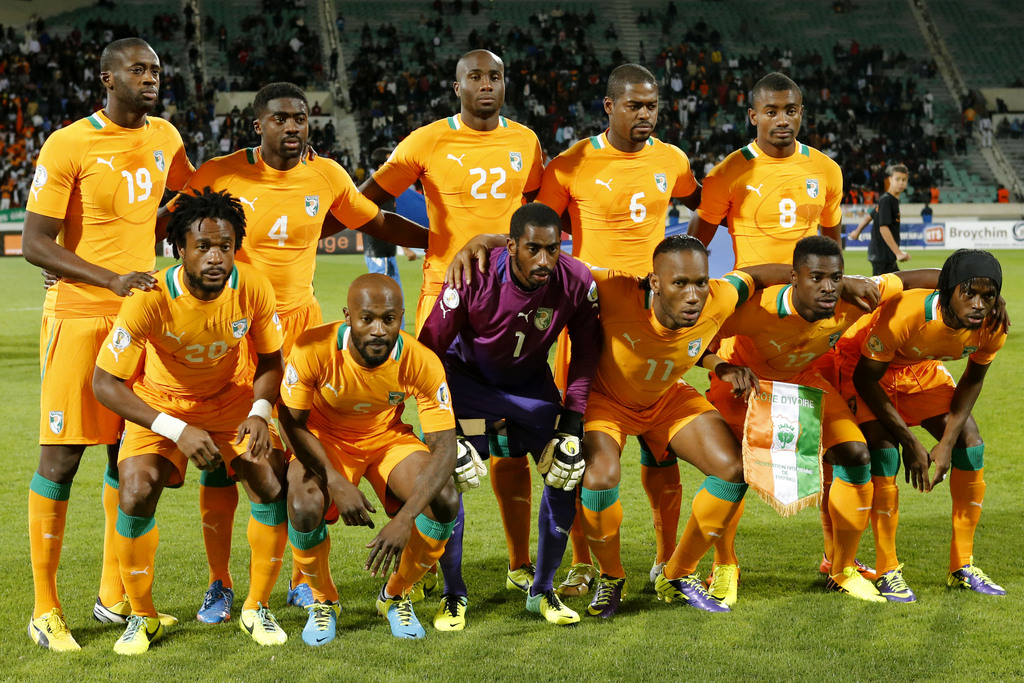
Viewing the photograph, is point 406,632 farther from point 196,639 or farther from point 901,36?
point 901,36

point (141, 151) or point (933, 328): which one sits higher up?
point (141, 151)

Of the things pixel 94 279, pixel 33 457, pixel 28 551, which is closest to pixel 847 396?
pixel 94 279

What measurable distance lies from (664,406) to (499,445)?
0.83 m

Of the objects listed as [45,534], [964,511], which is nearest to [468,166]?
[45,534]

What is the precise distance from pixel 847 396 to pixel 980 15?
4309cm

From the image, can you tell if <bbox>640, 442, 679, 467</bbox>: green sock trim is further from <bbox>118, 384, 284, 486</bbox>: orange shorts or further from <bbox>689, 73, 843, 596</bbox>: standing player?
<bbox>118, 384, 284, 486</bbox>: orange shorts

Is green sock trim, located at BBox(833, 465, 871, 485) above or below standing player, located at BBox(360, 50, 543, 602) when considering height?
below

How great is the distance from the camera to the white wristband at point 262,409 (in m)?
4.29

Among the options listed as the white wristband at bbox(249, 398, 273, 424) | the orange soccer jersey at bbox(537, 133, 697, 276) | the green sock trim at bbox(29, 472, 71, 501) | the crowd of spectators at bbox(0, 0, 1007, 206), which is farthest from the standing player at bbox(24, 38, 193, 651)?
the crowd of spectators at bbox(0, 0, 1007, 206)

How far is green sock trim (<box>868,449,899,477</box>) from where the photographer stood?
16.5 ft

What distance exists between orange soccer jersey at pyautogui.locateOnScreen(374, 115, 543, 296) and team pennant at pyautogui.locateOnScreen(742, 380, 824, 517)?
1.68 m

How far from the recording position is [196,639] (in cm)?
429

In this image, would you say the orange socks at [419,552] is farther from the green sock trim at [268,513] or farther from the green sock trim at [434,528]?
the green sock trim at [268,513]

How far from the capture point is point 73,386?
4.40 meters
